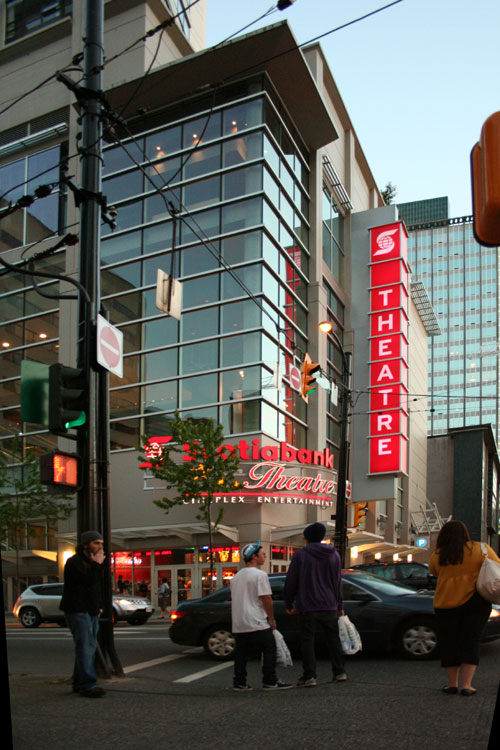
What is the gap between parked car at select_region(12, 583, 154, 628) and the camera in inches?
873

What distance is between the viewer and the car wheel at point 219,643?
11602mm

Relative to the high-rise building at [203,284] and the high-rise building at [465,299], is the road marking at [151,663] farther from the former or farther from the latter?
the high-rise building at [203,284]

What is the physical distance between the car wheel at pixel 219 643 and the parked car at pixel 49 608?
10932 mm

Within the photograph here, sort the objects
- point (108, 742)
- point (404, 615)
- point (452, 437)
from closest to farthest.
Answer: point (108, 742)
point (404, 615)
point (452, 437)

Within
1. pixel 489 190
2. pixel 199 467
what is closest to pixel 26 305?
pixel 199 467

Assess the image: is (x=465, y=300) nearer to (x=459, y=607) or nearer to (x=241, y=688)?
(x=459, y=607)

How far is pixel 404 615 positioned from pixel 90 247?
6482mm

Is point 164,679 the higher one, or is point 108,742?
point 108,742

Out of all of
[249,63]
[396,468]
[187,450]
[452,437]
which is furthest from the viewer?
[452,437]

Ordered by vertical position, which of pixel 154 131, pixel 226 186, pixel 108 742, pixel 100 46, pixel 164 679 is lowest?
pixel 164 679

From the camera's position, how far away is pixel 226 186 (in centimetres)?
3406

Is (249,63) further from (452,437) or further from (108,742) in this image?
(452,437)

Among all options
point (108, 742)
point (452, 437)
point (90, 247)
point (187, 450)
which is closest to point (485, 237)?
point (108, 742)

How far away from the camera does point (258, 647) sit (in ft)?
27.0
